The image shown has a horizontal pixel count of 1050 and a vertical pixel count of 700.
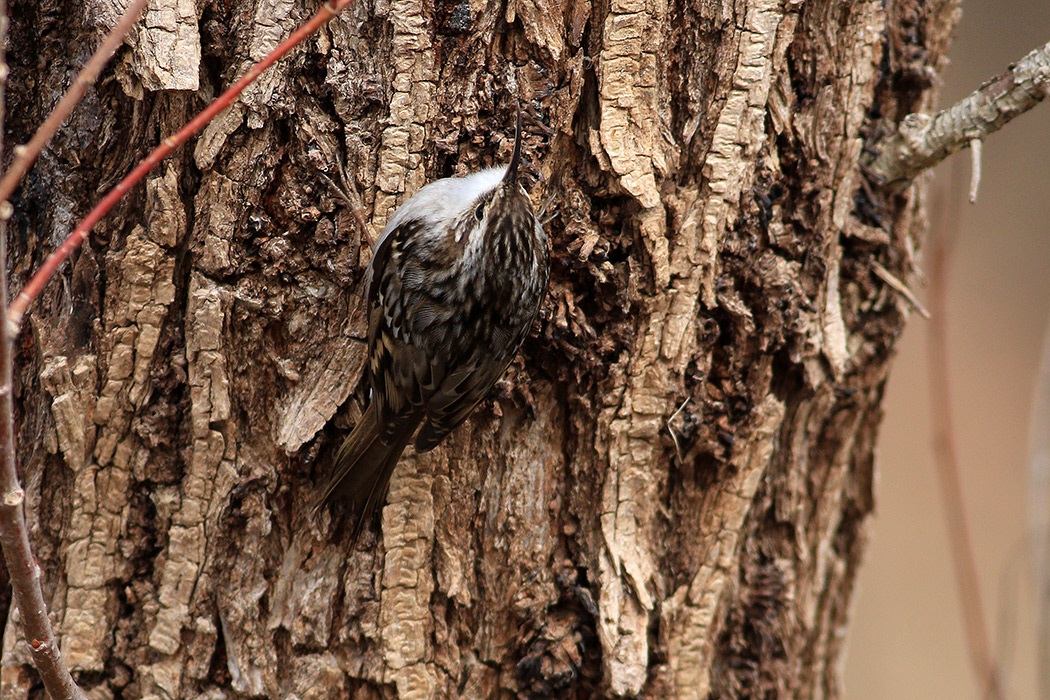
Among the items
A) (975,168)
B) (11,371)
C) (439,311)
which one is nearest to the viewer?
(11,371)

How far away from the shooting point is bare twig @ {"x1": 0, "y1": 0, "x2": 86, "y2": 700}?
857mm

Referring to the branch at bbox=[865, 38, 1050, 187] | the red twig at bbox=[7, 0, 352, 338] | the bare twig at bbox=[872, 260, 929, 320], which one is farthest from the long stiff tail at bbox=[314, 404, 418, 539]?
the branch at bbox=[865, 38, 1050, 187]

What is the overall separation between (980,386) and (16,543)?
4.83 m

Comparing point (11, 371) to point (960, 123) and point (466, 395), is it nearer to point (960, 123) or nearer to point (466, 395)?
point (466, 395)

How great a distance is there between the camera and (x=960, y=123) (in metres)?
1.90

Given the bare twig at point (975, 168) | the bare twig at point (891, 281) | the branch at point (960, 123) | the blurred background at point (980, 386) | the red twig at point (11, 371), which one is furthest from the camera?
the blurred background at point (980, 386)

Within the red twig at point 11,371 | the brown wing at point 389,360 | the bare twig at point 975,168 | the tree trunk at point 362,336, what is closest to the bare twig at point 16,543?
the red twig at point 11,371

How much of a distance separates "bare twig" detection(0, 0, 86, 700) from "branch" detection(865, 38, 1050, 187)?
5.83 ft

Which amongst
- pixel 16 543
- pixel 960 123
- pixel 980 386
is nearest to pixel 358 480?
pixel 16 543

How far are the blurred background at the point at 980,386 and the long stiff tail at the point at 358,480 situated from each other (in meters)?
3.29

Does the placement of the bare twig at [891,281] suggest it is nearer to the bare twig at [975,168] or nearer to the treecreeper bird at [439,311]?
the bare twig at [975,168]

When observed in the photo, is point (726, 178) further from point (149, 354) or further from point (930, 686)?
point (930, 686)

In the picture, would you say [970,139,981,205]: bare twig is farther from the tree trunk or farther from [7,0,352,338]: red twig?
[7,0,352,338]: red twig

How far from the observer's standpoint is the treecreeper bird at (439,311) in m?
1.85
